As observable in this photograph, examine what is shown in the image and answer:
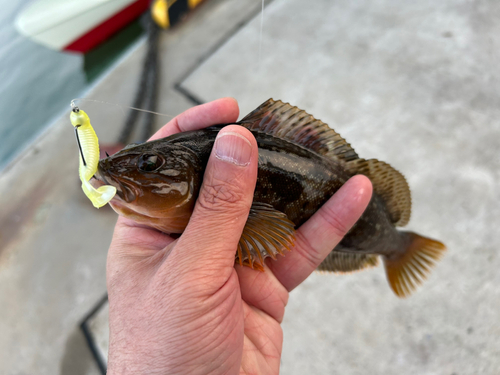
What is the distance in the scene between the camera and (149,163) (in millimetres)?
1488

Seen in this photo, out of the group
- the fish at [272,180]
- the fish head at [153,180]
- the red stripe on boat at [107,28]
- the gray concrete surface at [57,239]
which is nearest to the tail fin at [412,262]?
the fish at [272,180]

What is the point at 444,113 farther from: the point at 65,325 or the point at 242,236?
the point at 65,325

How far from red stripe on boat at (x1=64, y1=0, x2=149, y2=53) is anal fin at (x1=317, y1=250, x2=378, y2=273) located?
652cm

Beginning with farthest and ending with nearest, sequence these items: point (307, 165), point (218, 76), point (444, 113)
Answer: point (218, 76) < point (444, 113) < point (307, 165)

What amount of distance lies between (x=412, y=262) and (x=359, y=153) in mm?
1403

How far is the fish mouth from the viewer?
1.41 metres

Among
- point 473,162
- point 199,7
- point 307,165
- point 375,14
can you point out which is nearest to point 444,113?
point 473,162

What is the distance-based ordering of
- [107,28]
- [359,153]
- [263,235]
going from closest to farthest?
[263,235] < [359,153] < [107,28]

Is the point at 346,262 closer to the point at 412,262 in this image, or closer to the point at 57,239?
the point at 412,262

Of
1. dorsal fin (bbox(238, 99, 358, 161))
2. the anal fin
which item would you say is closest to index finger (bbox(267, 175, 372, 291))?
dorsal fin (bbox(238, 99, 358, 161))

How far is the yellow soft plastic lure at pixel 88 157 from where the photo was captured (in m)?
1.18

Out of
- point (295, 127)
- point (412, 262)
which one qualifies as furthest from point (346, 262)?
point (295, 127)

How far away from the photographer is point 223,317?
1.40 m

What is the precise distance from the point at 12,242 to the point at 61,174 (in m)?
0.96
